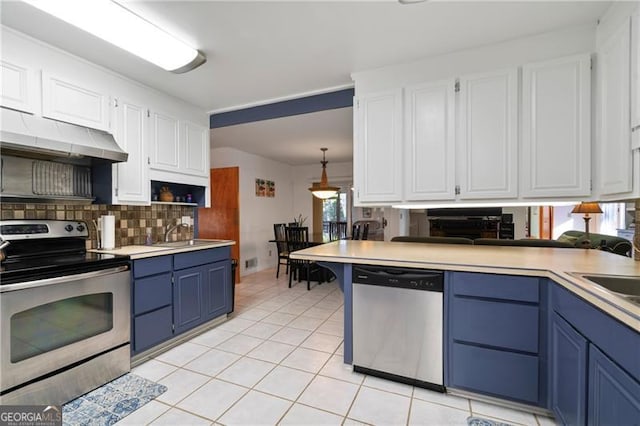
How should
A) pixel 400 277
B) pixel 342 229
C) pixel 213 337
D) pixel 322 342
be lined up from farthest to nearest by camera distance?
1. pixel 342 229
2. pixel 213 337
3. pixel 322 342
4. pixel 400 277

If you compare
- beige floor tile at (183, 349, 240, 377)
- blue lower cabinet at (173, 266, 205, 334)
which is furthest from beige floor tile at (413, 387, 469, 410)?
blue lower cabinet at (173, 266, 205, 334)

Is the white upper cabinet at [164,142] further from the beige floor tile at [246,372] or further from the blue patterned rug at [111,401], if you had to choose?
the beige floor tile at [246,372]

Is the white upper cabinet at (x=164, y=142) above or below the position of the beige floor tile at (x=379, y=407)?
above

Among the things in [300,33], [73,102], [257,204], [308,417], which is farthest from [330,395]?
[257,204]

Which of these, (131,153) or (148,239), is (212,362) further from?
(131,153)

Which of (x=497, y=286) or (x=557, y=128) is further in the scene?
(x=557, y=128)

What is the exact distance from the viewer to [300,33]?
1929mm

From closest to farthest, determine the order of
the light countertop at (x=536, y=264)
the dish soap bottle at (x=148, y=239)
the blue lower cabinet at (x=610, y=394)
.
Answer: the blue lower cabinet at (x=610, y=394) → the light countertop at (x=536, y=264) → the dish soap bottle at (x=148, y=239)

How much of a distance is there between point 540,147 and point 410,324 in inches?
60.0

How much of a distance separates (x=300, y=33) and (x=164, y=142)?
5.58ft

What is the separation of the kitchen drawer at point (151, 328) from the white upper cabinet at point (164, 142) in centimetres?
132

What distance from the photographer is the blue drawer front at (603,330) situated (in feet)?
2.93

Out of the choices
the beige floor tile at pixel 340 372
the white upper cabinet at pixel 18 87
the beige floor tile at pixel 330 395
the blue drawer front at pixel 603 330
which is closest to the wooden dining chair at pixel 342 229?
the beige floor tile at pixel 340 372

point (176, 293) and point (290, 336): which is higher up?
point (176, 293)
